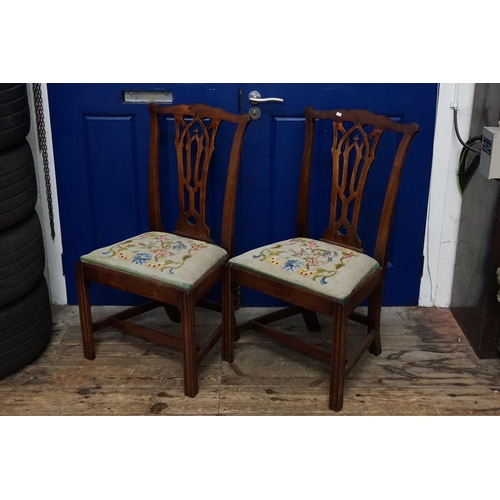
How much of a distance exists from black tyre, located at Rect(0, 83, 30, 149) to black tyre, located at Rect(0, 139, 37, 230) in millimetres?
46

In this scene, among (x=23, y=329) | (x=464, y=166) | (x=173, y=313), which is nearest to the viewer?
(x=23, y=329)

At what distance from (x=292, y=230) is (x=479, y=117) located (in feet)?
3.04

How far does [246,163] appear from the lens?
3.00 meters

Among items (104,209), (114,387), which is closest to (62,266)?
(104,209)

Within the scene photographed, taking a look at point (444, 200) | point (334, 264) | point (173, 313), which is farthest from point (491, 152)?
point (173, 313)

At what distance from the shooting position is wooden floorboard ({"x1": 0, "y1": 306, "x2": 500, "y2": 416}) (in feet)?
8.34

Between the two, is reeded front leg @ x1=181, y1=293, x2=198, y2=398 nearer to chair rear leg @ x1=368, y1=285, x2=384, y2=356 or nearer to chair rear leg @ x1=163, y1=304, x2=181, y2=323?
chair rear leg @ x1=163, y1=304, x2=181, y2=323

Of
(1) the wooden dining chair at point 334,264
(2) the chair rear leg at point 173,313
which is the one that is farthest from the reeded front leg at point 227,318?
(2) the chair rear leg at point 173,313

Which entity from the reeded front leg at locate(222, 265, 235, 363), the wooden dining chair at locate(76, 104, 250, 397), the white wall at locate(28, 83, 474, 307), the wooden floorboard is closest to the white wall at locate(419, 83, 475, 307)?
the white wall at locate(28, 83, 474, 307)

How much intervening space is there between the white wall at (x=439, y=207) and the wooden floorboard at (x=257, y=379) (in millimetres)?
209

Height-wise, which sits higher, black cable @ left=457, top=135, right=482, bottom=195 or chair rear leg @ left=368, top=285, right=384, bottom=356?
black cable @ left=457, top=135, right=482, bottom=195

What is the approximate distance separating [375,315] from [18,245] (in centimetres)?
143

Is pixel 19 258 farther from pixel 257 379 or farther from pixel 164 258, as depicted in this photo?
pixel 257 379

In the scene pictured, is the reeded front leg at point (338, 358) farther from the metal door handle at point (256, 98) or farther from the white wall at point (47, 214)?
the white wall at point (47, 214)
